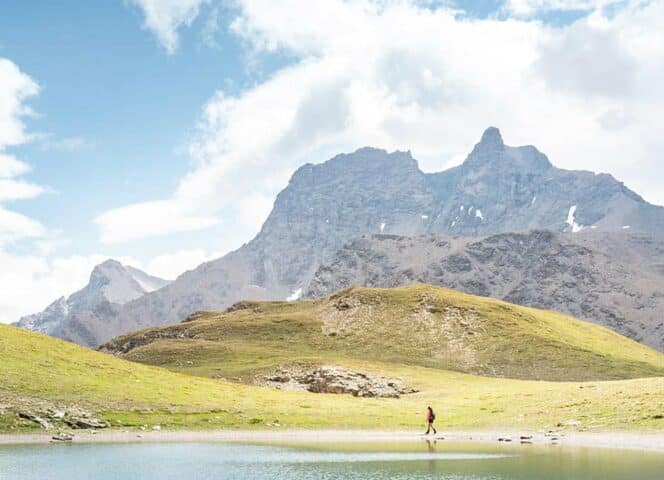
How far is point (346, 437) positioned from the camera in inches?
3024

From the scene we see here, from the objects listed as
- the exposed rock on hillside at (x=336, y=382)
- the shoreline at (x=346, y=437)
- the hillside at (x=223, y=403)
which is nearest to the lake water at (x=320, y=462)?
the shoreline at (x=346, y=437)

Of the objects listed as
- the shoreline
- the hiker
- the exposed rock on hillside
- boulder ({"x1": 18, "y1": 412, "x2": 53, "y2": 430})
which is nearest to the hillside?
boulder ({"x1": 18, "y1": 412, "x2": 53, "y2": 430})

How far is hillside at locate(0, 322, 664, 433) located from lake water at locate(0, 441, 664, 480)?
515 inches

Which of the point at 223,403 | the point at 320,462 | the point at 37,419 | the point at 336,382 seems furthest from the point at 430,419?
the point at 336,382

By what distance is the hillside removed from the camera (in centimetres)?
7612

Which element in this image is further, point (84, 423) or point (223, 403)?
point (223, 403)

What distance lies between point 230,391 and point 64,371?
23715mm

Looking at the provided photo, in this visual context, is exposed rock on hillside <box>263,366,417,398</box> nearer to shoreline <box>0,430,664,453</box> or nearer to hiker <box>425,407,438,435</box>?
hiker <box>425,407,438,435</box>

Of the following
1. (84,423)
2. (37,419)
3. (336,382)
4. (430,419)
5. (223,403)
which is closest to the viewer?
(37,419)

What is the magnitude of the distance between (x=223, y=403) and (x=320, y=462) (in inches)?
1405

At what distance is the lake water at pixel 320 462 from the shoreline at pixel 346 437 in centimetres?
359

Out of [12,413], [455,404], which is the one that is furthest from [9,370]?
[455,404]

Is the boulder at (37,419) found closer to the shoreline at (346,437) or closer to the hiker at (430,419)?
the shoreline at (346,437)

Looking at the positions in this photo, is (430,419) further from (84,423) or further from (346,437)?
(84,423)
